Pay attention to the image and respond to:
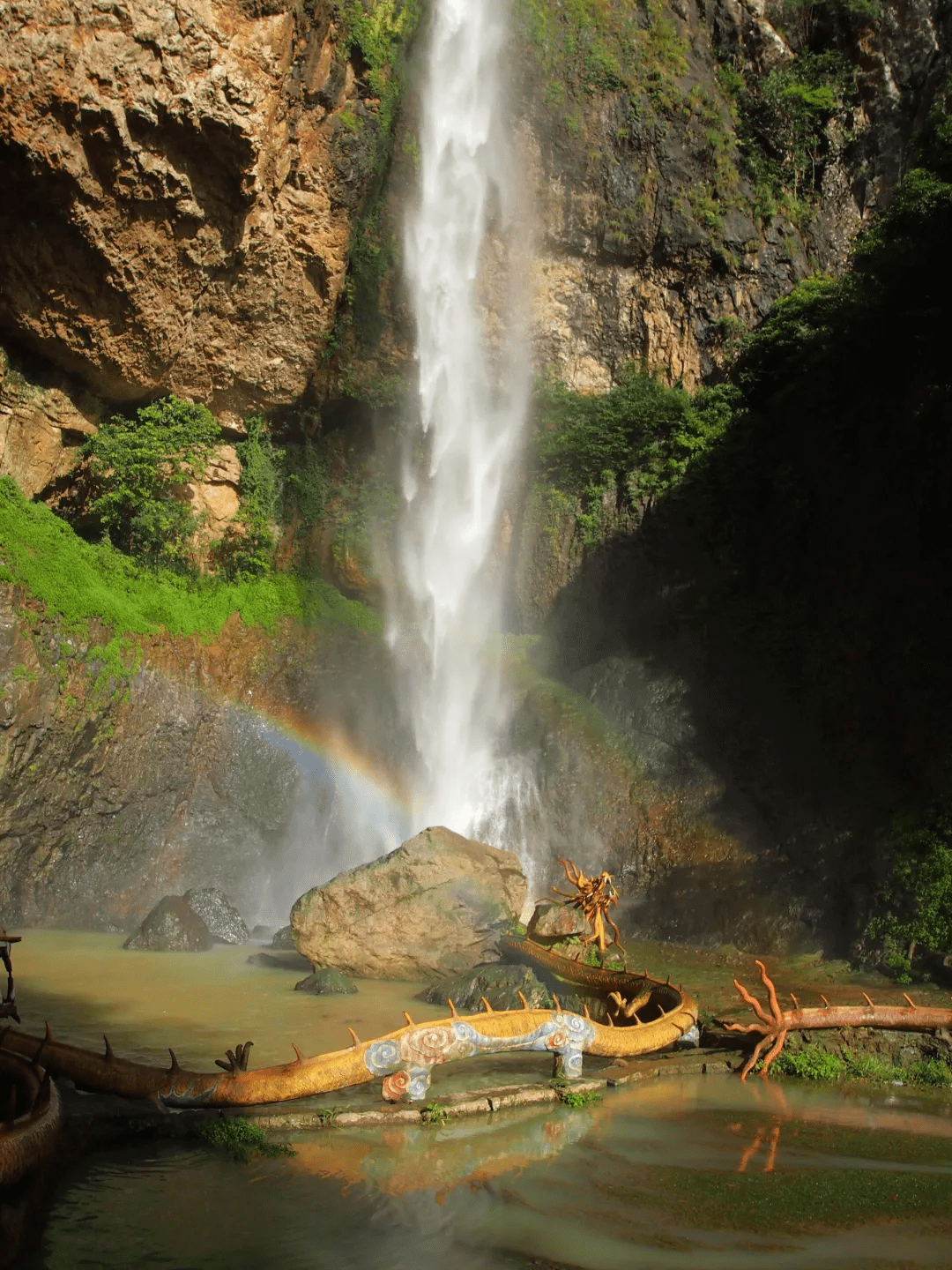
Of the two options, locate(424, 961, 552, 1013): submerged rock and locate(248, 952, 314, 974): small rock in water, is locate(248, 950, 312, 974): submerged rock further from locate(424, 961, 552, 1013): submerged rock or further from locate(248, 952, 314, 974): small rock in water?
locate(424, 961, 552, 1013): submerged rock

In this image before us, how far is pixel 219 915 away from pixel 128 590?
28.7 feet

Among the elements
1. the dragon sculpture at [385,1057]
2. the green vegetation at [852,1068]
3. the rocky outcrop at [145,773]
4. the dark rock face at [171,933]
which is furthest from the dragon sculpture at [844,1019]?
the rocky outcrop at [145,773]

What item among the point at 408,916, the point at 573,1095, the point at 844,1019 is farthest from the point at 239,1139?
the point at 408,916

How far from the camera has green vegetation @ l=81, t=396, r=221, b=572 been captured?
72.9 ft

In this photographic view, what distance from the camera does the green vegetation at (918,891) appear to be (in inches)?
519

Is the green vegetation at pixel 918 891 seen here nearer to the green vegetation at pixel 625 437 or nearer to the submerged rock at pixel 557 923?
the submerged rock at pixel 557 923

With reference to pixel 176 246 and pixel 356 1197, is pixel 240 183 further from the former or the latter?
pixel 356 1197

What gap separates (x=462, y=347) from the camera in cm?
2680

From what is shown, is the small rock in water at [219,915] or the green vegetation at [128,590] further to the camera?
the green vegetation at [128,590]

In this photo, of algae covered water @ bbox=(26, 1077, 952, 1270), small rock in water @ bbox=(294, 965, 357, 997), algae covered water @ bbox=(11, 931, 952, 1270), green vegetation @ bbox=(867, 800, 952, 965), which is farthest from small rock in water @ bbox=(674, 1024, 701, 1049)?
green vegetation @ bbox=(867, 800, 952, 965)

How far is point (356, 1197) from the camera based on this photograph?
5.34m

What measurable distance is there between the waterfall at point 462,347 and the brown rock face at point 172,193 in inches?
119

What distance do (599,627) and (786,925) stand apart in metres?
10.5

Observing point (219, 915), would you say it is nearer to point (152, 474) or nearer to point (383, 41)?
point (152, 474)
